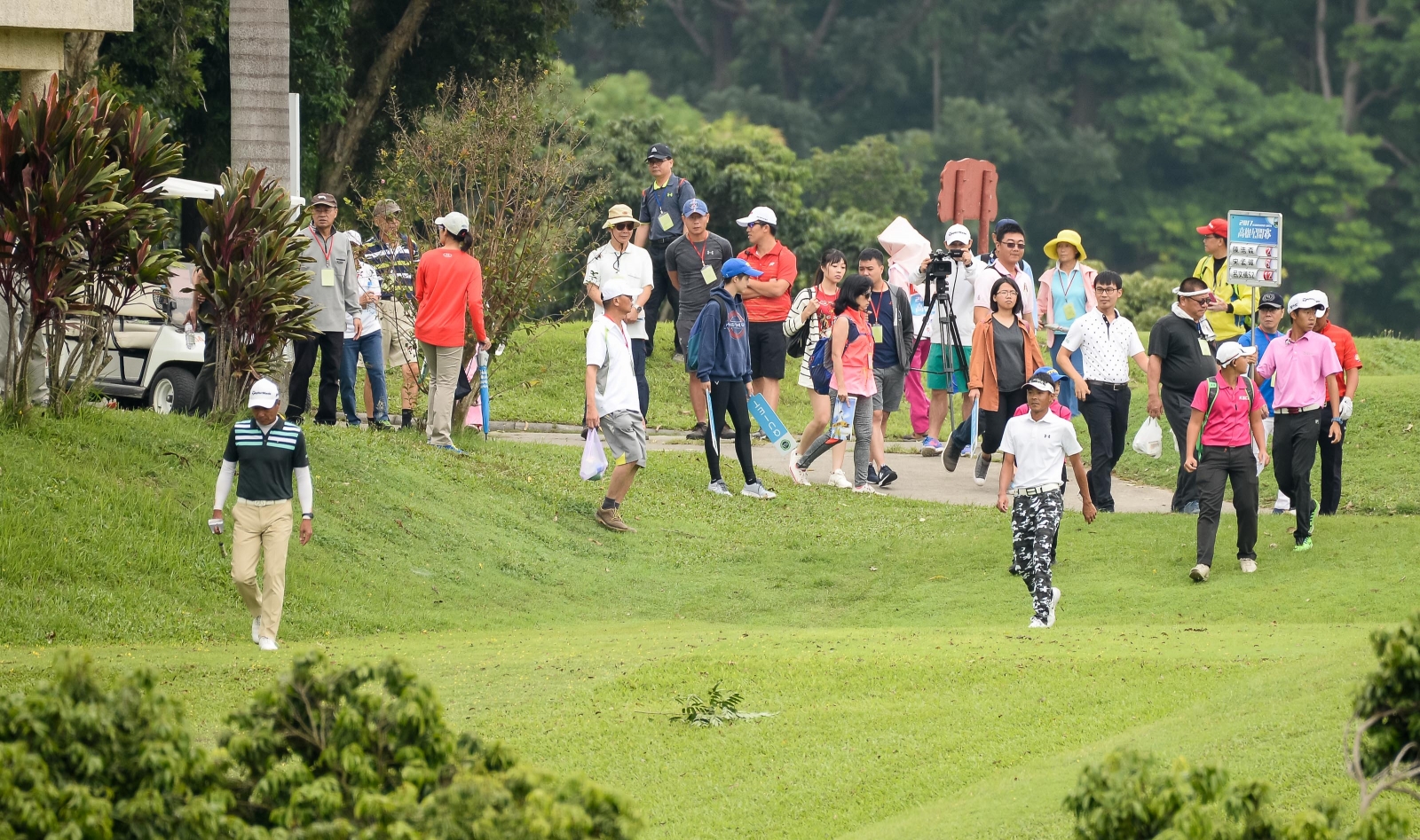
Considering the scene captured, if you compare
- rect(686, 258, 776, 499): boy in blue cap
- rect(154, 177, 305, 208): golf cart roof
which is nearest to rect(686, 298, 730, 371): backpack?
rect(686, 258, 776, 499): boy in blue cap

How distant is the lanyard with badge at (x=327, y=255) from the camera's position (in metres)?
16.3

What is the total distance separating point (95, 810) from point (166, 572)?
24.3 ft

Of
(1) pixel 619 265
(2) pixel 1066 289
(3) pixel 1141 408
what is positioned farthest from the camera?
(3) pixel 1141 408

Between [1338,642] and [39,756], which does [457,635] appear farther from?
[39,756]

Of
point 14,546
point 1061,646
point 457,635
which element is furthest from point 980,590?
point 14,546

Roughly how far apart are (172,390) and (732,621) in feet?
21.7

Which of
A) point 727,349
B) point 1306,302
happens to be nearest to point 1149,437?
point 1306,302

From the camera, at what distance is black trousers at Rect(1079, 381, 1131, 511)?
15.5 meters

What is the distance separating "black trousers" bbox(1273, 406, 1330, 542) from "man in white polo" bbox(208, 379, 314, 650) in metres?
7.36

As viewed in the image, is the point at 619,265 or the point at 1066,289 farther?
the point at 619,265

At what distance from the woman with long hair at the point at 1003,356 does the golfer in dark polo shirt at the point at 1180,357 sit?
39.4 inches

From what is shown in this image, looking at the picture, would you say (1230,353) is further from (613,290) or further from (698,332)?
(698,332)

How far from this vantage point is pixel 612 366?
48.3ft

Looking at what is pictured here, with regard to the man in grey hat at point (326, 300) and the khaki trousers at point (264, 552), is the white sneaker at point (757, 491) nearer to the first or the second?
the man in grey hat at point (326, 300)
